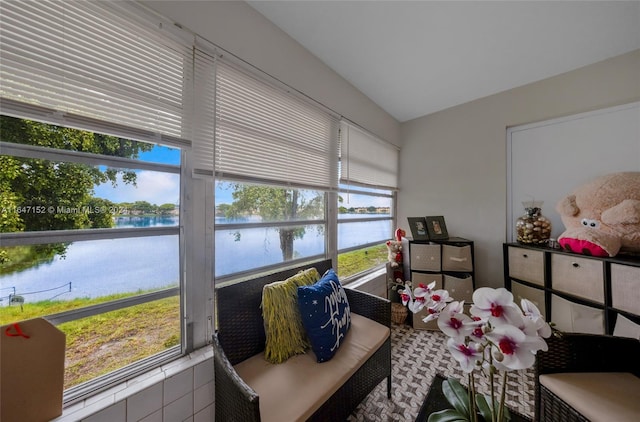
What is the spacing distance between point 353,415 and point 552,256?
1.99 m

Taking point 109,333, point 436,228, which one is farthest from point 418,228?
point 109,333

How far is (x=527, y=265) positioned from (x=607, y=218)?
625 mm

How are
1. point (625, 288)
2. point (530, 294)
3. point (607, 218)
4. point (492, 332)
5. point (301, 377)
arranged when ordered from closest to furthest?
point (492, 332)
point (301, 377)
point (625, 288)
point (607, 218)
point (530, 294)

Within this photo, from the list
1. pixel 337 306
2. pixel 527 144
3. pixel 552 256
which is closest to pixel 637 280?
pixel 552 256

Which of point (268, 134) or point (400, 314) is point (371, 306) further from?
point (268, 134)

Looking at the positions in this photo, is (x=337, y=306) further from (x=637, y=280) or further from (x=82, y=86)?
(x=637, y=280)

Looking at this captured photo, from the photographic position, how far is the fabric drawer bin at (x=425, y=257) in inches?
92.3

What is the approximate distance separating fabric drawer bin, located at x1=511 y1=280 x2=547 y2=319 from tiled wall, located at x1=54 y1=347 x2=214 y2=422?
2.46 meters

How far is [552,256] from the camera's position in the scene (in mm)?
1803

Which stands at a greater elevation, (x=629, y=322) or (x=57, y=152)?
(x=57, y=152)

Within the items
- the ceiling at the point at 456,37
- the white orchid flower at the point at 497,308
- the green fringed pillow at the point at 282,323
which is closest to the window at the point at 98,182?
the green fringed pillow at the point at 282,323

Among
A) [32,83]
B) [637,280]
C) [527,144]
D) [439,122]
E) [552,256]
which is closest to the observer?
[32,83]

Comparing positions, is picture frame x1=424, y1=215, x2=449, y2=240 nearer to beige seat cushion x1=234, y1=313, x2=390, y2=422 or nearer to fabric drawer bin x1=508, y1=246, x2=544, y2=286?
fabric drawer bin x1=508, y1=246, x2=544, y2=286

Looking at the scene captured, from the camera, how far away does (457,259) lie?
90.5 inches
